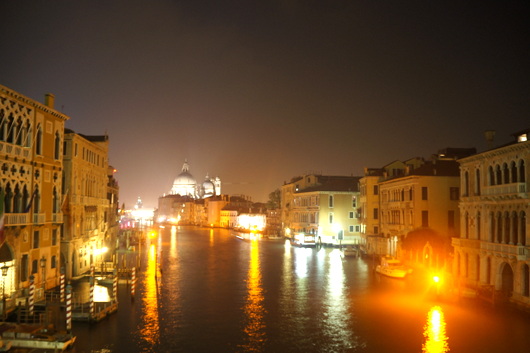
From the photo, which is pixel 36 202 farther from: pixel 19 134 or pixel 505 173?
pixel 505 173

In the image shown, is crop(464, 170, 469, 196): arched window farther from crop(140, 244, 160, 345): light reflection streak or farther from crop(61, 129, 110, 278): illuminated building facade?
crop(61, 129, 110, 278): illuminated building facade

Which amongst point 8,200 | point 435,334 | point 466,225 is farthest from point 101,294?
point 466,225

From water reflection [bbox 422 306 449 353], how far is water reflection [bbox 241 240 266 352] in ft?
24.4

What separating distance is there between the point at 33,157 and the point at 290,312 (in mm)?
17642

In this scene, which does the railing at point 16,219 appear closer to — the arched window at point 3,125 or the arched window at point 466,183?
the arched window at point 3,125

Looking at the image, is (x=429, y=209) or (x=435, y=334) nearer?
(x=435, y=334)

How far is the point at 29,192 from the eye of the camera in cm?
2719

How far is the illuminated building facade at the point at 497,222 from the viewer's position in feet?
89.4

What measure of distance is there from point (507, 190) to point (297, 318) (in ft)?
49.4

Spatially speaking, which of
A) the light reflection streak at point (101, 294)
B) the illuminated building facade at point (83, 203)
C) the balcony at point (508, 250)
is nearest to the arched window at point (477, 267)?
the balcony at point (508, 250)

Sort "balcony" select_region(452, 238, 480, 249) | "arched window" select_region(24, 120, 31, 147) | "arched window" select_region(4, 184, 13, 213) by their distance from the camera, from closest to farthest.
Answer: "arched window" select_region(4, 184, 13, 213)
"arched window" select_region(24, 120, 31, 147)
"balcony" select_region(452, 238, 480, 249)

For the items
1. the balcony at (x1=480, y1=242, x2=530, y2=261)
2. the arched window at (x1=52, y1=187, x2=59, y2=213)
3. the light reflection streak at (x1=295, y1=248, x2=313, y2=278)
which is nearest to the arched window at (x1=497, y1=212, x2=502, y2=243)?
the balcony at (x1=480, y1=242, x2=530, y2=261)

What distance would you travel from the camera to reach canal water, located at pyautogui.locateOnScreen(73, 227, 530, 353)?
21250mm

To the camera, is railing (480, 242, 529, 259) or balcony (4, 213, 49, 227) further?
railing (480, 242, 529, 259)
